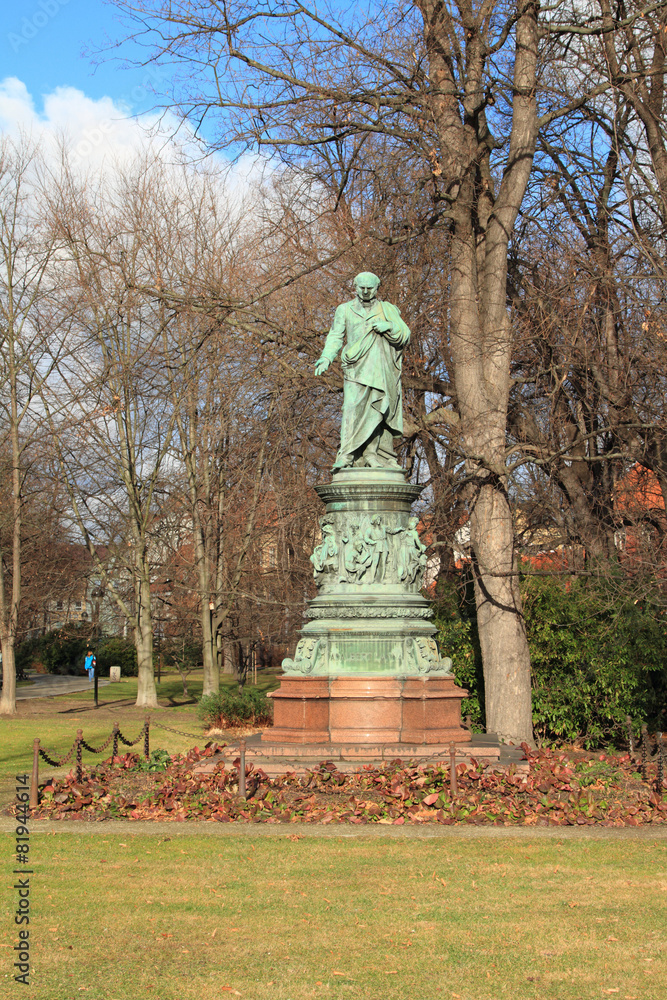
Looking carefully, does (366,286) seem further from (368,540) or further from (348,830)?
(348,830)

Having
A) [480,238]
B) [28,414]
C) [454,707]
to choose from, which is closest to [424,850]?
[454,707]

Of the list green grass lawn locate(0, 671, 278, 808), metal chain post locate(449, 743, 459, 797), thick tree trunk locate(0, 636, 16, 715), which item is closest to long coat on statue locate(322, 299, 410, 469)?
metal chain post locate(449, 743, 459, 797)

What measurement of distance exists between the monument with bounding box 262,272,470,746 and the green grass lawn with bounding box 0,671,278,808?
366 cm

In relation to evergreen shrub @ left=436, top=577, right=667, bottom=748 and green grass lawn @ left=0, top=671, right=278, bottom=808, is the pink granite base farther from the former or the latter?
evergreen shrub @ left=436, top=577, right=667, bottom=748

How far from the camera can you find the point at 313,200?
19.1 m

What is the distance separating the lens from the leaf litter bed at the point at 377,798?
10.1m

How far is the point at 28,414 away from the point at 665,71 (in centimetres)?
2023

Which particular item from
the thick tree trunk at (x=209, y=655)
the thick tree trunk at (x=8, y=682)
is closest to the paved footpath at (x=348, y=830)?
the thick tree trunk at (x=209, y=655)

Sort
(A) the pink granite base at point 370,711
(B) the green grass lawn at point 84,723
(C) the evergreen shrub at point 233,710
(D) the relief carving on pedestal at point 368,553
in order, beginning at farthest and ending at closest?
1. (C) the evergreen shrub at point 233,710
2. (B) the green grass lawn at point 84,723
3. (D) the relief carving on pedestal at point 368,553
4. (A) the pink granite base at point 370,711

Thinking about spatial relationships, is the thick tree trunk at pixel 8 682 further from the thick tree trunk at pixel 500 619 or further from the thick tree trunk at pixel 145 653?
the thick tree trunk at pixel 500 619

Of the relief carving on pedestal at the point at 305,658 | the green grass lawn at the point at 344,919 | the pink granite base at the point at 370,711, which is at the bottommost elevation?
the green grass lawn at the point at 344,919

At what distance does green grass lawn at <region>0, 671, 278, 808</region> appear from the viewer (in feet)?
56.6

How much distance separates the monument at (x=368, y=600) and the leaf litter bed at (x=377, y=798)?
848mm

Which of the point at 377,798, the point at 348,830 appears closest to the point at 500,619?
the point at 377,798
